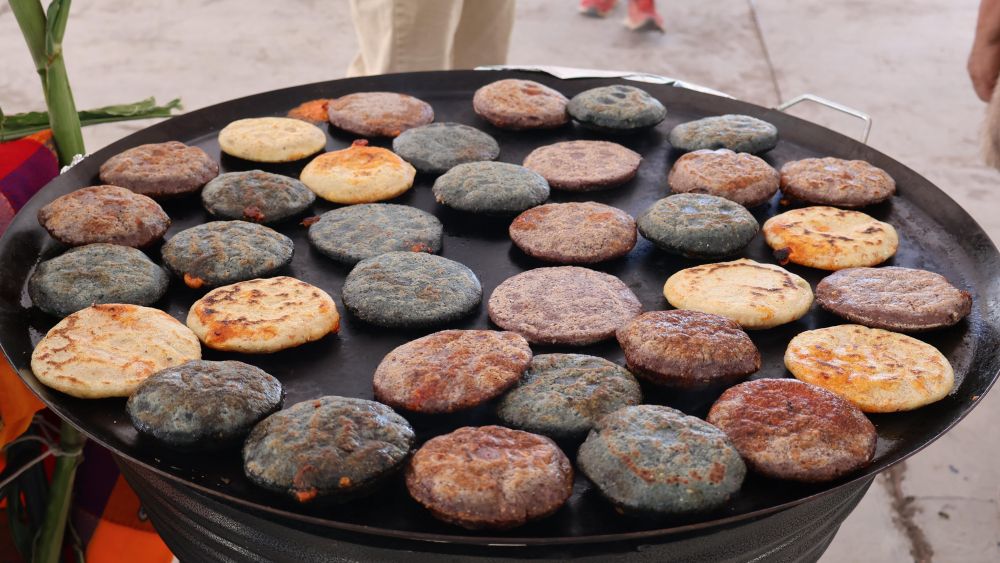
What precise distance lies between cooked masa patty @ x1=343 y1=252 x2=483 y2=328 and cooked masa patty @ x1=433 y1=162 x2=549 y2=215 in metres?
0.22

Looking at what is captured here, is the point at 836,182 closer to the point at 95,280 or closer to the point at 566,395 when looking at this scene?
the point at 566,395

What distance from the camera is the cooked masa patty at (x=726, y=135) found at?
2191 mm

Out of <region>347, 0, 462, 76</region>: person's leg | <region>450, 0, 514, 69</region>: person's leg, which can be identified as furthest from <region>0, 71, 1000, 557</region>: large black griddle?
<region>450, 0, 514, 69</region>: person's leg

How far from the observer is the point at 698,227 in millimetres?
1845

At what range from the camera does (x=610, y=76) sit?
2.60 m

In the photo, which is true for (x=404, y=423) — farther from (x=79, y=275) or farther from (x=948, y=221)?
(x=948, y=221)

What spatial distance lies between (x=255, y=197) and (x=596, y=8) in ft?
17.1

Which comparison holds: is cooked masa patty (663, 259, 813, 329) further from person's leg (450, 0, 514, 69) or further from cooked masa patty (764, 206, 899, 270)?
person's leg (450, 0, 514, 69)

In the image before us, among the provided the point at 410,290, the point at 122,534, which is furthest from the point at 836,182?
the point at 122,534

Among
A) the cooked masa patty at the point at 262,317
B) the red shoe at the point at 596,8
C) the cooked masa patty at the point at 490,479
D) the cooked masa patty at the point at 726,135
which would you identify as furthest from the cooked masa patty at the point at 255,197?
the red shoe at the point at 596,8

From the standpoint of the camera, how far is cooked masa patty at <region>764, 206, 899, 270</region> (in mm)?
1848

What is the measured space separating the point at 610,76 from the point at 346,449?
5.37 ft

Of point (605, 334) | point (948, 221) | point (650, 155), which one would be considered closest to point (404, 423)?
point (605, 334)

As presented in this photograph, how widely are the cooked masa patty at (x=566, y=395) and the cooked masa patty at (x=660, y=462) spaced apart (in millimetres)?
49
